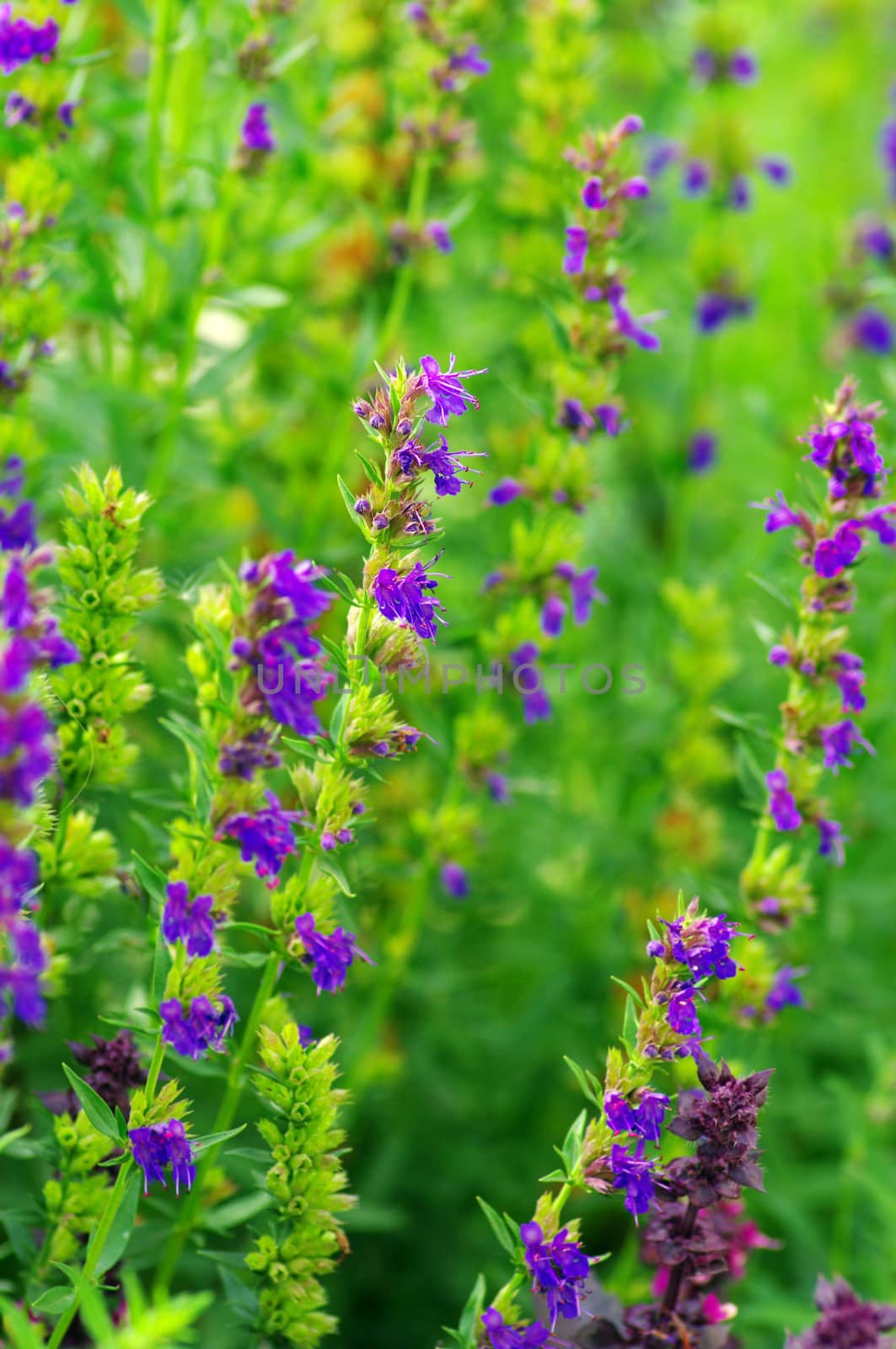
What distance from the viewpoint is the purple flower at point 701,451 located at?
4625 millimetres

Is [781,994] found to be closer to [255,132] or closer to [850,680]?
[850,680]

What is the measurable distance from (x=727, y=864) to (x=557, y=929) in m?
0.89

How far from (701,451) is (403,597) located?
8.81 ft

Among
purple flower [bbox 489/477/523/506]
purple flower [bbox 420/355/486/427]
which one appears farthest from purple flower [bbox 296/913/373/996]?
purple flower [bbox 489/477/523/506]

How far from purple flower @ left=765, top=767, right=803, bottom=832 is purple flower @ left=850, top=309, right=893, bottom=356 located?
9.20 feet

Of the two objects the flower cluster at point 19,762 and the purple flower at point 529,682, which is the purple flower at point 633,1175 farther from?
the purple flower at point 529,682

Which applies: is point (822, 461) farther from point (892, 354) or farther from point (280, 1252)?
point (892, 354)

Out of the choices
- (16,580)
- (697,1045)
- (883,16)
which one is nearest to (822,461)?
(697,1045)

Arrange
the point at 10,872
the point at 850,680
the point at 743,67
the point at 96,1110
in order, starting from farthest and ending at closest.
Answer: the point at 743,67
the point at 850,680
the point at 96,1110
the point at 10,872

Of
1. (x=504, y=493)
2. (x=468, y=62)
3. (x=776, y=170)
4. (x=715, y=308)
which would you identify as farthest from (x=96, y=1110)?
(x=776, y=170)

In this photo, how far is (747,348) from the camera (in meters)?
7.66

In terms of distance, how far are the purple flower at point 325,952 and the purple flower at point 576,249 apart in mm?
1614

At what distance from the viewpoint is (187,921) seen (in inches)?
85.7

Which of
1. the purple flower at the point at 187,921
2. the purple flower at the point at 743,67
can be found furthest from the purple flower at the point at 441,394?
the purple flower at the point at 743,67
